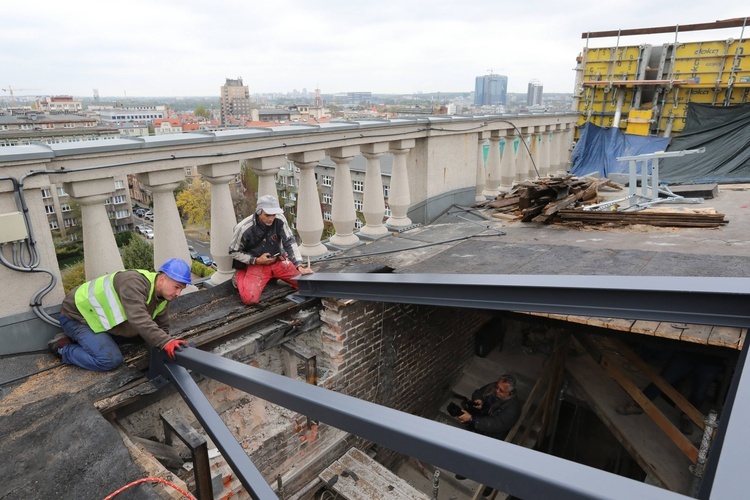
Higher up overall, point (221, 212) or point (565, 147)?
point (221, 212)

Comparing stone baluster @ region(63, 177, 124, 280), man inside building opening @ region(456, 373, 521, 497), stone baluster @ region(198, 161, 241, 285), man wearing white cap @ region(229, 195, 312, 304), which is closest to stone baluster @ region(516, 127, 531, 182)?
man inside building opening @ region(456, 373, 521, 497)

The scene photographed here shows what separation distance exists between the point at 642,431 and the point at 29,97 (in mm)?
229871

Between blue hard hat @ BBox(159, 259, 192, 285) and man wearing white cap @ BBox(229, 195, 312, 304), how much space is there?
97 centimetres

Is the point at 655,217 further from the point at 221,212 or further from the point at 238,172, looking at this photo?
the point at 221,212

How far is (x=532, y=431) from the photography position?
7.77m

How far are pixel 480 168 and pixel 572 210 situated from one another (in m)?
2.60

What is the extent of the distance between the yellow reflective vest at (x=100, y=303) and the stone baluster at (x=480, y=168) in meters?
7.19

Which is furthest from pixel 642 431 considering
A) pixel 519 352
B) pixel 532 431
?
pixel 519 352

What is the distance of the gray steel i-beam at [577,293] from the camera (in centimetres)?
280

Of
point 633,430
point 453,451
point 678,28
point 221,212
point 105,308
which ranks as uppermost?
point 678,28

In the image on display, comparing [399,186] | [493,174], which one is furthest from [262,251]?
[493,174]

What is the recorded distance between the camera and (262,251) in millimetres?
5012

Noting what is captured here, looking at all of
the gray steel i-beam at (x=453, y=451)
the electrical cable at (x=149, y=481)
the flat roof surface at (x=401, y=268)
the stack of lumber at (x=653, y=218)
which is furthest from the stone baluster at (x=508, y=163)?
the electrical cable at (x=149, y=481)

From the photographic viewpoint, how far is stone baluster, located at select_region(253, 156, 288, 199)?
5051mm
